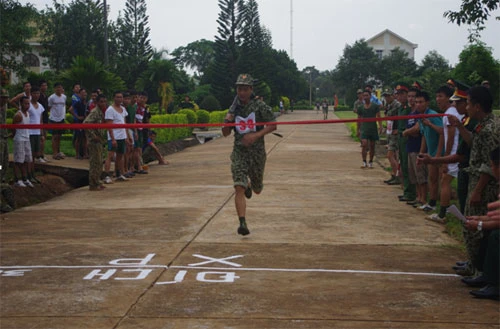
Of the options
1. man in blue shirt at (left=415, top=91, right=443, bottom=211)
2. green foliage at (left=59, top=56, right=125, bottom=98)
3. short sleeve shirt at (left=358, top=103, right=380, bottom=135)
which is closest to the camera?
man in blue shirt at (left=415, top=91, right=443, bottom=211)

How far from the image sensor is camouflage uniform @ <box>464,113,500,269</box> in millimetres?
5871

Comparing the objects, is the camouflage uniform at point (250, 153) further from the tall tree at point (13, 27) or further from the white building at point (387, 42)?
the white building at point (387, 42)

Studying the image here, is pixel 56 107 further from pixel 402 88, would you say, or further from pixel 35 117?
pixel 402 88

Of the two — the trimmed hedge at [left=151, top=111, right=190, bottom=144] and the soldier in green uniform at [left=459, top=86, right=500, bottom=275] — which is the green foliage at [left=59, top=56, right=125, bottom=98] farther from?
the soldier in green uniform at [left=459, top=86, right=500, bottom=275]

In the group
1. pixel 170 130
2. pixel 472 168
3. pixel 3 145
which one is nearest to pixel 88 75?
pixel 170 130

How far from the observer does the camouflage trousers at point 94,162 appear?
488 inches

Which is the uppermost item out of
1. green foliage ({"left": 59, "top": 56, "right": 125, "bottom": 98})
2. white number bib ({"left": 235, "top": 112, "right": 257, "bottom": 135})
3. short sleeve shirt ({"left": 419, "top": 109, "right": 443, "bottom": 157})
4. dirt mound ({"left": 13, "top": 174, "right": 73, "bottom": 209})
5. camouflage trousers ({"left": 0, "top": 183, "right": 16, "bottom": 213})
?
green foliage ({"left": 59, "top": 56, "right": 125, "bottom": 98})

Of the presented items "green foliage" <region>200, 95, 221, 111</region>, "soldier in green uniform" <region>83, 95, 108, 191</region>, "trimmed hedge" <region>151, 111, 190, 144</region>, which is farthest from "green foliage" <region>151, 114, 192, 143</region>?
"green foliage" <region>200, 95, 221, 111</region>

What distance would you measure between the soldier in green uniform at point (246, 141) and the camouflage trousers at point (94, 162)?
4617 millimetres

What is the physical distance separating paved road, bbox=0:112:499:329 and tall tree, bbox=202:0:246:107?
44530mm

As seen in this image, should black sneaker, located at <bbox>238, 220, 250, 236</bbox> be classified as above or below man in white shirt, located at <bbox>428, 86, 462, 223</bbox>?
below

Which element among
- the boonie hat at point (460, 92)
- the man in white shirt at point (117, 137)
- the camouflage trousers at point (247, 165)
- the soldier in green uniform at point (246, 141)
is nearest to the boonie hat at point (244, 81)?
the soldier in green uniform at point (246, 141)

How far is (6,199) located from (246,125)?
12.9ft

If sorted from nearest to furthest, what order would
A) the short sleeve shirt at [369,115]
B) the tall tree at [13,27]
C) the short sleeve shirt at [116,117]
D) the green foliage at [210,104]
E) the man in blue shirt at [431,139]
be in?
1. the man in blue shirt at [431,139]
2. the short sleeve shirt at [116,117]
3. the short sleeve shirt at [369,115]
4. the tall tree at [13,27]
5. the green foliage at [210,104]
